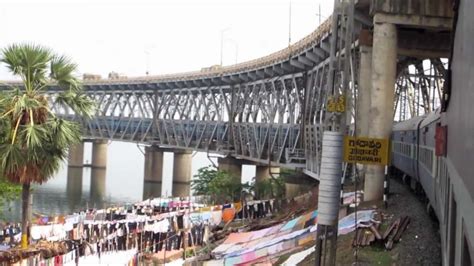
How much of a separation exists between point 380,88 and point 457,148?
1645 centimetres

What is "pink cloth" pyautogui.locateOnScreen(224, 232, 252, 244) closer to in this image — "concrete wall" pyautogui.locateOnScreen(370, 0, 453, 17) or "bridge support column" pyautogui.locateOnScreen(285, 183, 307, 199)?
"concrete wall" pyautogui.locateOnScreen(370, 0, 453, 17)

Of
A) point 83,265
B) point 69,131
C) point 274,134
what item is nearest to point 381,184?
point 83,265

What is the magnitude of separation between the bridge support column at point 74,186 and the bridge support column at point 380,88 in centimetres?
4080

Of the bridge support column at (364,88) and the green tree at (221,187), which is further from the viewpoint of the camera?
the green tree at (221,187)

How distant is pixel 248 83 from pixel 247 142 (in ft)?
20.4

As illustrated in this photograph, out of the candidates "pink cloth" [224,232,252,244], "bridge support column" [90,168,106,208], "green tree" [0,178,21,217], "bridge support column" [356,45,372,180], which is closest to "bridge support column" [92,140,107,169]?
"bridge support column" [90,168,106,208]

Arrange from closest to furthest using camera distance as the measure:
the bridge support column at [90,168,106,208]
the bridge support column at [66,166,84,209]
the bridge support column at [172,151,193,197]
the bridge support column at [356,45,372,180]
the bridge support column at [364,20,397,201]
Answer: the bridge support column at [364,20,397,201], the bridge support column at [356,45,372,180], the bridge support column at [66,166,84,209], the bridge support column at [90,168,106,208], the bridge support column at [172,151,193,197]

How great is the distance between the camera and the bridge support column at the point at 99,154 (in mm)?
95581

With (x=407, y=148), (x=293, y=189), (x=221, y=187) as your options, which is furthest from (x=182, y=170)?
(x=407, y=148)

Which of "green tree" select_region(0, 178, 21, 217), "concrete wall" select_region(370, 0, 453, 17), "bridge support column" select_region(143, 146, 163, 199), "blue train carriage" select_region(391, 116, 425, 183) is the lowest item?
"bridge support column" select_region(143, 146, 163, 199)

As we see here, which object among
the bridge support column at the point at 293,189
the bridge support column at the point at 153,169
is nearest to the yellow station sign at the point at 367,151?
the bridge support column at the point at 293,189

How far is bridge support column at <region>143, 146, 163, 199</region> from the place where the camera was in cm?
7838

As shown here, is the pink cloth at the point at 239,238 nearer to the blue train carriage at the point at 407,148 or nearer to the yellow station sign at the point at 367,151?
the blue train carriage at the point at 407,148

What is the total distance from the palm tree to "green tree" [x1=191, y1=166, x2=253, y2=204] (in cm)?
3248
